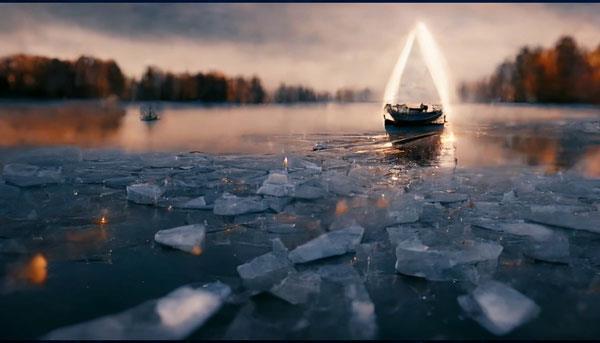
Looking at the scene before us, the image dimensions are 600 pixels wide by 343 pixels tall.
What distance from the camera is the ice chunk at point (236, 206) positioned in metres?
7.83

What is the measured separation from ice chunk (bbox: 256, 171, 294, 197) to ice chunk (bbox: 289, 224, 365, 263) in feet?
9.54

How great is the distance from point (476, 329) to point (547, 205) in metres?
5.32

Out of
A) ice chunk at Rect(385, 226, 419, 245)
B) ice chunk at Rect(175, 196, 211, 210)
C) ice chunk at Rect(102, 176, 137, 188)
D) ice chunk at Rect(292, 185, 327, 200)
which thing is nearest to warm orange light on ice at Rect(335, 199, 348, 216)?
ice chunk at Rect(292, 185, 327, 200)

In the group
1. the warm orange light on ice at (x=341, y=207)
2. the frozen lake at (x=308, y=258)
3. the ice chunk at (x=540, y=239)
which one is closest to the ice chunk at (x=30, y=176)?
the frozen lake at (x=308, y=258)

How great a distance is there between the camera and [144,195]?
859 cm

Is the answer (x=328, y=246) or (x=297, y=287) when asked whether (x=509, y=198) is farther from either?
(x=297, y=287)

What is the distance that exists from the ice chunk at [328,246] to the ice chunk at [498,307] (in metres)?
1.82

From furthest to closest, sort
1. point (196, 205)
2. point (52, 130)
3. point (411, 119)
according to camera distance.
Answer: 1. point (411, 119)
2. point (52, 130)
3. point (196, 205)

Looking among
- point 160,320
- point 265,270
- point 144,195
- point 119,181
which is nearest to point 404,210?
point 265,270

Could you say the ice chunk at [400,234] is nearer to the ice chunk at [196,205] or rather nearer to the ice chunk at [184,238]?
the ice chunk at [184,238]

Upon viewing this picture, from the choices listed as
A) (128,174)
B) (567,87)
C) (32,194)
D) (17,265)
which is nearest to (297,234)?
(17,265)

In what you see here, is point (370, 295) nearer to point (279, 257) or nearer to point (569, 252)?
point (279, 257)

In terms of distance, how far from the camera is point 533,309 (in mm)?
4273

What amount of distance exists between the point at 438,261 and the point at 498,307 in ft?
3.48
